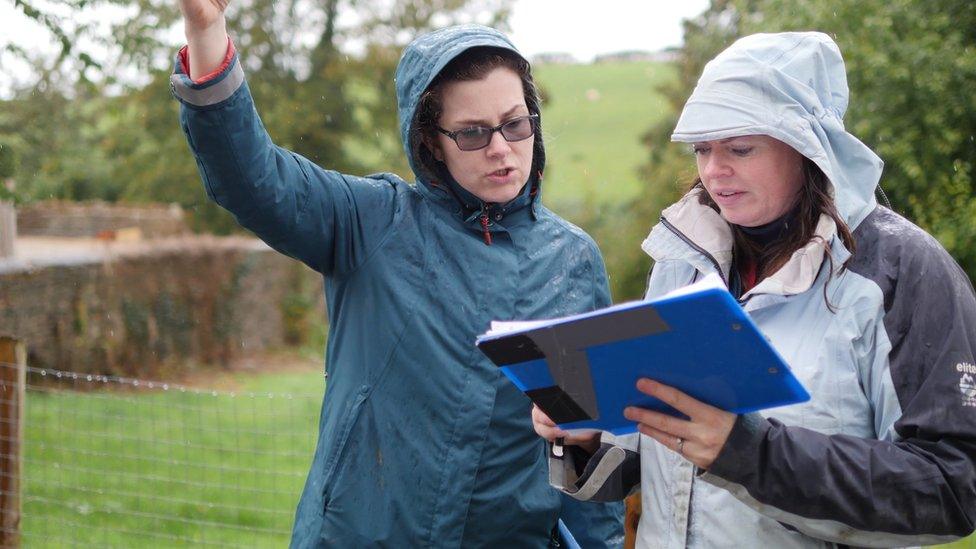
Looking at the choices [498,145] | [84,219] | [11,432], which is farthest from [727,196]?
[84,219]

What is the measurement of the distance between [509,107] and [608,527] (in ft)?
3.83

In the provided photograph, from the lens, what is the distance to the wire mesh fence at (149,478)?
19.8 ft

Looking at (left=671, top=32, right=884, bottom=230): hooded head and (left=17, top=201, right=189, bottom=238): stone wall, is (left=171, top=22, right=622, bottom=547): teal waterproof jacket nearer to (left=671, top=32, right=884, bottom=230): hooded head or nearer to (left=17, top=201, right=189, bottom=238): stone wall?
(left=671, top=32, right=884, bottom=230): hooded head

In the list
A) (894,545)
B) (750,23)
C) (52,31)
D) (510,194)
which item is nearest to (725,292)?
(894,545)

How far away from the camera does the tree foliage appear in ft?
24.6

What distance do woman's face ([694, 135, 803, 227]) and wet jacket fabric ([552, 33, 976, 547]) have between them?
0.08 metres

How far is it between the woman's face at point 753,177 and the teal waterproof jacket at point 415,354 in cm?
66

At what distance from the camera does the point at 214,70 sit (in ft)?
7.88

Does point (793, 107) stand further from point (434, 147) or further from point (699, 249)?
point (434, 147)

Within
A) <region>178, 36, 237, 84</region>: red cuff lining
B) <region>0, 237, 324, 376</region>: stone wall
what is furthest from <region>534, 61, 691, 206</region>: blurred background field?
<region>178, 36, 237, 84</region>: red cuff lining

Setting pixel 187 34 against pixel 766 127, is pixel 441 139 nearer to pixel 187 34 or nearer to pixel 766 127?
pixel 187 34

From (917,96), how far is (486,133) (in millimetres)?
6193

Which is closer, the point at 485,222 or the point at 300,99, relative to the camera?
the point at 485,222

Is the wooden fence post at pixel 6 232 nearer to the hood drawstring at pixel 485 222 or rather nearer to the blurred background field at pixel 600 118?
the hood drawstring at pixel 485 222
